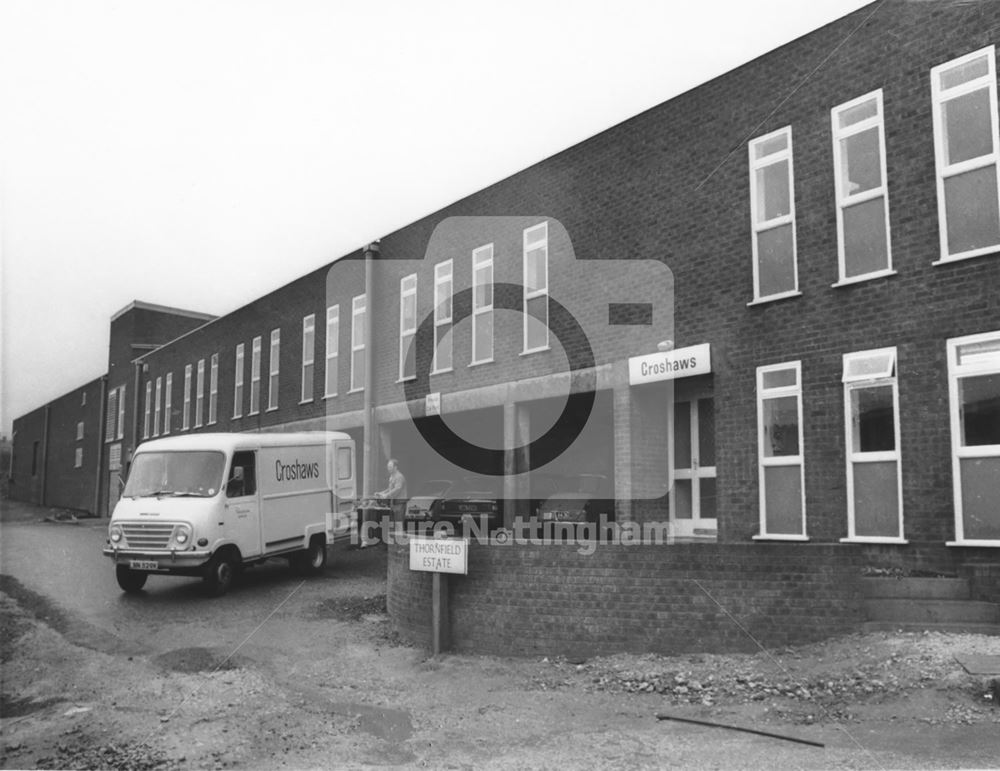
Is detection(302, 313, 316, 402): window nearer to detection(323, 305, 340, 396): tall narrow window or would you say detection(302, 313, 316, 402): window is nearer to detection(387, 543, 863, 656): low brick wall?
detection(323, 305, 340, 396): tall narrow window

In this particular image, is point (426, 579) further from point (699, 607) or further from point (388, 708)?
point (699, 607)

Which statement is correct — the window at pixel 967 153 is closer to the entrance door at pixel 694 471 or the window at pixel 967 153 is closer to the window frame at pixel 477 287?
the entrance door at pixel 694 471

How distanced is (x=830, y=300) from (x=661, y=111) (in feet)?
14.9

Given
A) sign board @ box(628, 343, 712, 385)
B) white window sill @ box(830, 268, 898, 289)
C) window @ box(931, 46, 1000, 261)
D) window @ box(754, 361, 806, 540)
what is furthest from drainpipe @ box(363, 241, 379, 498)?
window @ box(931, 46, 1000, 261)

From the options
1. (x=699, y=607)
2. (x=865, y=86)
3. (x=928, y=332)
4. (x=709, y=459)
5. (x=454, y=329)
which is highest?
(x=865, y=86)

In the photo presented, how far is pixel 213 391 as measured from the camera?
3266 cm

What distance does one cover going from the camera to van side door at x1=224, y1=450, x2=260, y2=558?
14320mm

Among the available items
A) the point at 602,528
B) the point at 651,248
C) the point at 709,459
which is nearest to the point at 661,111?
the point at 651,248

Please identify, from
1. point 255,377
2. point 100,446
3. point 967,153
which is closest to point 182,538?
point 967,153

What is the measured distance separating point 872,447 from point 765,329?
2.23 m

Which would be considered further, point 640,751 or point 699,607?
point 699,607

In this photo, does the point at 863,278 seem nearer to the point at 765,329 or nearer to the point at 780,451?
the point at 765,329

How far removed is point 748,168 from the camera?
1280 centimetres

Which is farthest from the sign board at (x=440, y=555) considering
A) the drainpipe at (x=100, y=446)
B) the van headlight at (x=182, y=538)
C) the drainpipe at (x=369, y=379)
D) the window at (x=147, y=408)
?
the drainpipe at (x=100, y=446)
